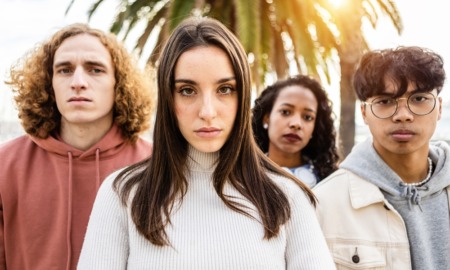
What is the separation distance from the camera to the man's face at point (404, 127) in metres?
2.43

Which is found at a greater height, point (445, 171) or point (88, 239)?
point (445, 171)

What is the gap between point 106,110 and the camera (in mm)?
2795

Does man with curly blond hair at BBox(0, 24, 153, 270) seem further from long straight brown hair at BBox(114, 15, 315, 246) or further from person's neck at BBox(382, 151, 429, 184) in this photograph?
person's neck at BBox(382, 151, 429, 184)

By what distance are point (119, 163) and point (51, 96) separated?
0.58m

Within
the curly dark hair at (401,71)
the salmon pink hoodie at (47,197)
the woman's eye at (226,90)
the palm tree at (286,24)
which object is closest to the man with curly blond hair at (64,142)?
the salmon pink hoodie at (47,197)

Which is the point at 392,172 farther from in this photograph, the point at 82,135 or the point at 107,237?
the point at 82,135

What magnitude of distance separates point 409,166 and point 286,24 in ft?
24.8

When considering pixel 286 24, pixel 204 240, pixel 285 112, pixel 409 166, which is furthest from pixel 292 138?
pixel 286 24

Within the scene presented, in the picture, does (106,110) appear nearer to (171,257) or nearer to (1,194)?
(1,194)

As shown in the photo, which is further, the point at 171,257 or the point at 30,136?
the point at 30,136

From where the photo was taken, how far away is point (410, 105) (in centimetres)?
245

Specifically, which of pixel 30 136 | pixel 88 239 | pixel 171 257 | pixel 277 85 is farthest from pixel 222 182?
pixel 277 85

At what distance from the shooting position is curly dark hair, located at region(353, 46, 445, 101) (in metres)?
2.48

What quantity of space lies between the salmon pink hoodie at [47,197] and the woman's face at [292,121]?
1377 mm
